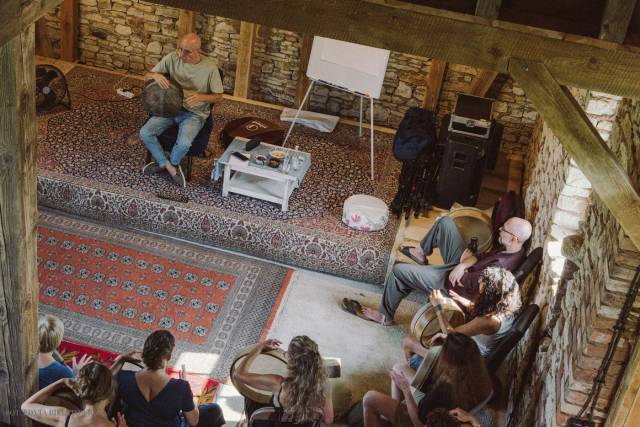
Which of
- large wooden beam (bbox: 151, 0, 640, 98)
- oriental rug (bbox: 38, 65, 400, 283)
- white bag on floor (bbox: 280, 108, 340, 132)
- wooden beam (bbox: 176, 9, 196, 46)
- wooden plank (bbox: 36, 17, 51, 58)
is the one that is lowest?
oriental rug (bbox: 38, 65, 400, 283)

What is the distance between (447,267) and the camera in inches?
253

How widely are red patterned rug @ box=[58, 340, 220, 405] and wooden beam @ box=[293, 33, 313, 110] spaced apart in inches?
171

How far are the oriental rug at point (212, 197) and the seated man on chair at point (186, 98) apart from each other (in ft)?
1.11

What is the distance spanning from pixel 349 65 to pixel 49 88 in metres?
3.02

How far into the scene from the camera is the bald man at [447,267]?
596 cm

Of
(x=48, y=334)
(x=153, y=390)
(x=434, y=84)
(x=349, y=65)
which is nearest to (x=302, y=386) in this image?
(x=153, y=390)

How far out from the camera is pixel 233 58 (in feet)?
31.5

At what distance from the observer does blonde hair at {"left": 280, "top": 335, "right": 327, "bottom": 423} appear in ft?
14.5

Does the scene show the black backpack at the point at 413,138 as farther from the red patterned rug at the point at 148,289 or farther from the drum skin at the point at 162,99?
the drum skin at the point at 162,99

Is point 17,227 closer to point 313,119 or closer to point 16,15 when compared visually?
point 16,15

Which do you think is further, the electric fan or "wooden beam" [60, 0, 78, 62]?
"wooden beam" [60, 0, 78, 62]

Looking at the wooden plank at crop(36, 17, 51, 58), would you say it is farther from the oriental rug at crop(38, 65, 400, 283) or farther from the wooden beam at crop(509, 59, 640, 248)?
the wooden beam at crop(509, 59, 640, 248)

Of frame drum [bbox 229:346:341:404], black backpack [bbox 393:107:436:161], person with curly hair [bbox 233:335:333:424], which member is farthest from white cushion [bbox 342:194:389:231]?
person with curly hair [bbox 233:335:333:424]

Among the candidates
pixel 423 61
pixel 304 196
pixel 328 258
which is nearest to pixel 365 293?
pixel 328 258
